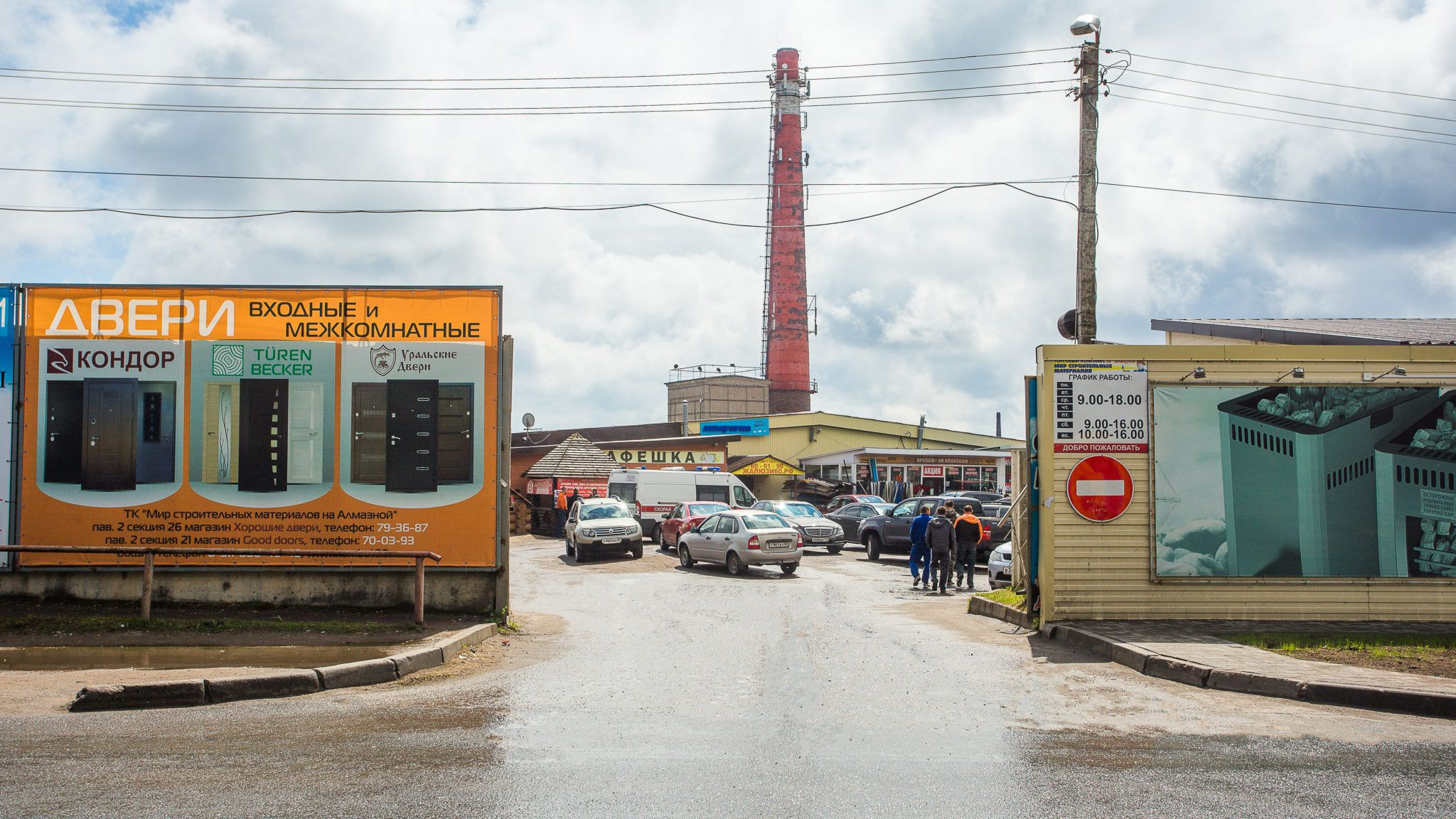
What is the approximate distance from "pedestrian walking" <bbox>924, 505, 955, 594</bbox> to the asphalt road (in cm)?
841

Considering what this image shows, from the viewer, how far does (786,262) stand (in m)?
55.2

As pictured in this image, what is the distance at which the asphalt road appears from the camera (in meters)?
5.68

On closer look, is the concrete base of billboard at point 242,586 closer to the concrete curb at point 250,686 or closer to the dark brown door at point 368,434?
the dark brown door at point 368,434

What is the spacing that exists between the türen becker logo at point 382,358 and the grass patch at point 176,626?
3211 mm

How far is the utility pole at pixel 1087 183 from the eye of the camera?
48.7 ft

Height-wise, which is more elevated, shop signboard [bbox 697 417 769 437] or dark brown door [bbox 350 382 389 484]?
shop signboard [bbox 697 417 769 437]

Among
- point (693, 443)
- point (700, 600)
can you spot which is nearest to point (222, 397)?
point (700, 600)

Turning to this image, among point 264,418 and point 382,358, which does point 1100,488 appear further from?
point 264,418

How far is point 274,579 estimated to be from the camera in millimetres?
13055

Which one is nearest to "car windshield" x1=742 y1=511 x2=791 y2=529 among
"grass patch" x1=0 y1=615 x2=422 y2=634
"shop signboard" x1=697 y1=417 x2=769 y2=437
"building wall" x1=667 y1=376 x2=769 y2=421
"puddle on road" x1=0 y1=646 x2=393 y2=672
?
"grass patch" x1=0 y1=615 x2=422 y2=634

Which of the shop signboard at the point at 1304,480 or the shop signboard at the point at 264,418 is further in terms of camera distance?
the shop signboard at the point at 264,418

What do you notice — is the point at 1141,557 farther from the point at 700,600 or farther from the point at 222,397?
the point at 222,397

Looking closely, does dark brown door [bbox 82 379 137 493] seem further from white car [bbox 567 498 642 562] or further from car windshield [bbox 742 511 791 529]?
white car [bbox 567 498 642 562]

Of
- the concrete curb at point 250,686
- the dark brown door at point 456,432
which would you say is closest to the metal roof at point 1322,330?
the dark brown door at point 456,432
